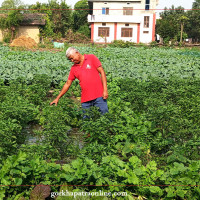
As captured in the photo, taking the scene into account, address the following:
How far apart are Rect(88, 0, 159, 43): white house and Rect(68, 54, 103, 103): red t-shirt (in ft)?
113

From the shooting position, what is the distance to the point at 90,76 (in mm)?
5387

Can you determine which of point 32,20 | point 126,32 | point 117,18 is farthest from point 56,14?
point 126,32

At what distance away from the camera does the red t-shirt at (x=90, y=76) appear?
5367mm

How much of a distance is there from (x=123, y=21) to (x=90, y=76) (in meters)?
35.5

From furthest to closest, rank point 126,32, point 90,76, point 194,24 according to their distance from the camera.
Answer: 1. point 194,24
2. point 126,32
3. point 90,76

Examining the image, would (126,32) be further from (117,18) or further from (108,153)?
(108,153)

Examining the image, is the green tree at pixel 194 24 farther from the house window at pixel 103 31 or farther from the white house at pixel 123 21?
the house window at pixel 103 31

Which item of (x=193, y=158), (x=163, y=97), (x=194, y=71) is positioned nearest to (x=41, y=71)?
(x=163, y=97)

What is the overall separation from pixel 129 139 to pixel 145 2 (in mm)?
38305

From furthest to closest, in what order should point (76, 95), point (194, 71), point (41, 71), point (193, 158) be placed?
1. point (194, 71)
2. point (41, 71)
3. point (76, 95)
4. point (193, 158)

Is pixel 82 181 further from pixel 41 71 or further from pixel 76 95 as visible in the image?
pixel 41 71

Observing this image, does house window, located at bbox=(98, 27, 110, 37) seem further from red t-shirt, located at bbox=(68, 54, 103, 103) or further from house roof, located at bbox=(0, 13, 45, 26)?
red t-shirt, located at bbox=(68, 54, 103, 103)

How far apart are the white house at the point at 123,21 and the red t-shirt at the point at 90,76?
34553 millimetres

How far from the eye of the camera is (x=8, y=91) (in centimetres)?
758
